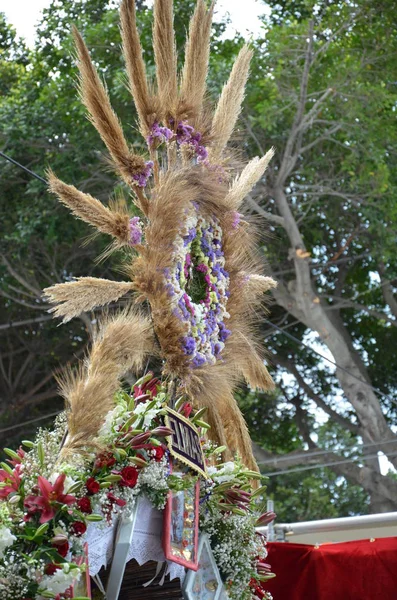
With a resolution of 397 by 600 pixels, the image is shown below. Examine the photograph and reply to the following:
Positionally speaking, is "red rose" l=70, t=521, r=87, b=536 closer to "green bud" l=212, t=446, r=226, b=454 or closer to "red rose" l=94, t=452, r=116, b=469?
"red rose" l=94, t=452, r=116, b=469

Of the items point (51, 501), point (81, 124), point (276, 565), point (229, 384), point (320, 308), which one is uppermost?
point (81, 124)

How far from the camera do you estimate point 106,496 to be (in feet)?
8.71

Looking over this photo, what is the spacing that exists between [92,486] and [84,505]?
6 centimetres

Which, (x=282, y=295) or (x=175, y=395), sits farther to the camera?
(x=282, y=295)

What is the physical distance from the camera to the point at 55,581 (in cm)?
240

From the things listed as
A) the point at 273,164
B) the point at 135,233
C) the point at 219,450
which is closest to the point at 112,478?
the point at 219,450

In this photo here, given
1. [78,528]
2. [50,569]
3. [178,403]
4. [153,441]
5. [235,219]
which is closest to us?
[50,569]

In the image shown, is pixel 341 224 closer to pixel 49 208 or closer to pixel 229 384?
pixel 49 208

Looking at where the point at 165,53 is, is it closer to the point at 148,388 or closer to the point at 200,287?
the point at 200,287

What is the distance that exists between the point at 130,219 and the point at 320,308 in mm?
6472

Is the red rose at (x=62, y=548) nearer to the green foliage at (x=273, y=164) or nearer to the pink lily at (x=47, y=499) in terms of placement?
the pink lily at (x=47, y=499)

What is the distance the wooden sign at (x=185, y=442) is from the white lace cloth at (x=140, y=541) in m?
0.18

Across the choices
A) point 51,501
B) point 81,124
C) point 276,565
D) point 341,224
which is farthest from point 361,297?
point 51,501

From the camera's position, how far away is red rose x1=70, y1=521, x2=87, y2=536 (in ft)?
8.29
